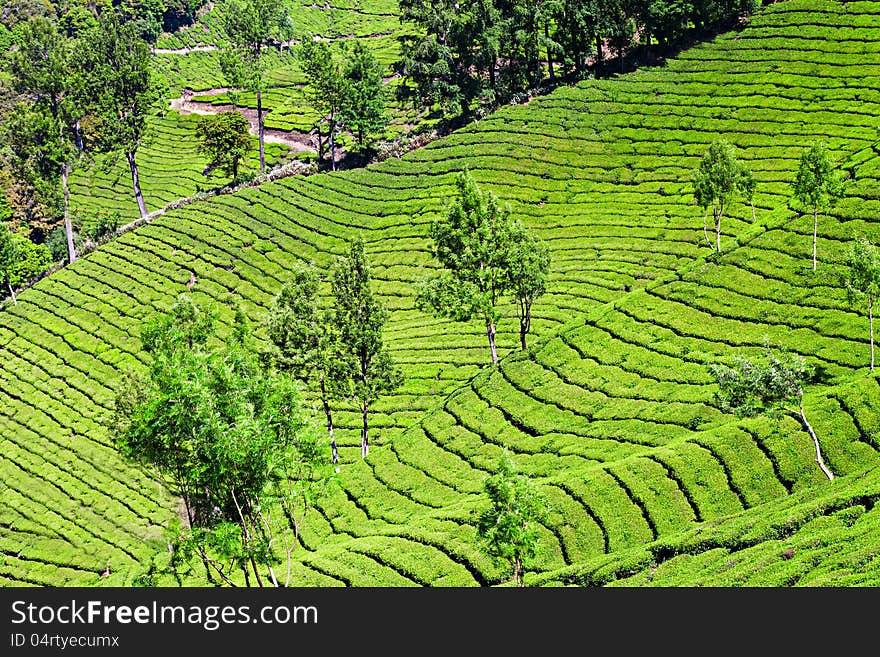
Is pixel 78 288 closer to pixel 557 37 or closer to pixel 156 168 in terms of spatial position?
pixel 156 168

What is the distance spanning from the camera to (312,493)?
33156mm

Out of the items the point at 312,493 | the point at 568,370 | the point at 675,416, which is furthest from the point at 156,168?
the point at 312,493

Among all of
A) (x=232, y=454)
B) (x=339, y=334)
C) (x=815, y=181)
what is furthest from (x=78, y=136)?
(x=232, y=454)

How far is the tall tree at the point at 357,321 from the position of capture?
5950 centimetres

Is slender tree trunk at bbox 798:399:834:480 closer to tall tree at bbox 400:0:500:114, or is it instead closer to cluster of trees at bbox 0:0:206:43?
tall tree at bbox 400:0:500:114

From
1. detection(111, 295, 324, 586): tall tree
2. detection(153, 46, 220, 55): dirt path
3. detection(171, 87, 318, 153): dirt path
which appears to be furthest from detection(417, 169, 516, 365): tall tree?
detection(153, 46, 220, 55): dirt path

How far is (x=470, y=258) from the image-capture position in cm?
6281

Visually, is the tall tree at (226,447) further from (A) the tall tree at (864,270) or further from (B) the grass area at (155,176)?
(B) the grass area at (155,176)

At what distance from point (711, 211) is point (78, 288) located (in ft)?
217

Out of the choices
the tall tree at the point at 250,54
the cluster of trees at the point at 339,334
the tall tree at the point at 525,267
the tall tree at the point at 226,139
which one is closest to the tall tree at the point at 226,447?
the cluster of trees at the point at 339,334

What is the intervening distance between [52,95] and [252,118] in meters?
28.4

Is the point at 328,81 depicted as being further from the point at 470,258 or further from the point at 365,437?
the point at 365,437

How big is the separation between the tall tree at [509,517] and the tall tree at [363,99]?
264ft

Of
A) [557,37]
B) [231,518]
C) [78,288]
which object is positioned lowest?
[78,288]
